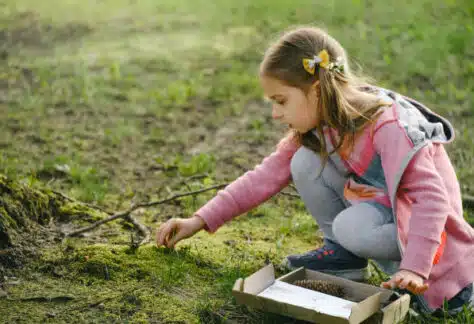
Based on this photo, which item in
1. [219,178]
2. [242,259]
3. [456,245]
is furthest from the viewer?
[219,178]

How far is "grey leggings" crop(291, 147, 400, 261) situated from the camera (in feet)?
9.22

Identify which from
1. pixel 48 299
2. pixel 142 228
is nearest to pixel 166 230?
pixel 142 228

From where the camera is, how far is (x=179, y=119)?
561cm

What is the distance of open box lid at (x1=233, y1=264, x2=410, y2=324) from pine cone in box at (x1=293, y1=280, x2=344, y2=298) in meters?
0.03

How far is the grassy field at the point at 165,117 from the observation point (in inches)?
112

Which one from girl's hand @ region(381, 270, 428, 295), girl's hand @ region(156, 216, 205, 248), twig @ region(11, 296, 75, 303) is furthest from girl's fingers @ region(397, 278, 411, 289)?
twig @ region(11, 296, 75, 303)

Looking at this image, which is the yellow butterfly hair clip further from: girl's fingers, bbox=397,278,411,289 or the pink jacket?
girl's fingers, bbox=397,278,411,289

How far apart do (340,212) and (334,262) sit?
0.24 metres

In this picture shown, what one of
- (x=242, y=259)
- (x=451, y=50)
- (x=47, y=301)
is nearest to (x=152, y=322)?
(x=47, y=301)

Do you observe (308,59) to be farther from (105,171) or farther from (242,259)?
(105,171)

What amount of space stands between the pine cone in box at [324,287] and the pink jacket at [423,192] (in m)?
0.29

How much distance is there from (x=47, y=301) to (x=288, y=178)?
1.17 metres

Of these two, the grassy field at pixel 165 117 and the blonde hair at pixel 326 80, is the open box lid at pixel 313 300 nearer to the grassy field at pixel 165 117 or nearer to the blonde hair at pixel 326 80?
the grassy field at pixel 165 117

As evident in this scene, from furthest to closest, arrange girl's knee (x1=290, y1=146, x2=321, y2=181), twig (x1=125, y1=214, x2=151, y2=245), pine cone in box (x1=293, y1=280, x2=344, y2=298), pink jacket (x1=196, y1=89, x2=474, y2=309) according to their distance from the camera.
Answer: twig (x1=125, y1=214, x2=151, y2=245)
girl's knee (x1=290, y1=146, x2=321, y2=181)
pine cone in box (x1=293, y1=280, x2=344, y2=298)
pink jacket (x1=196, y1=89, x2=474, y2=309)
